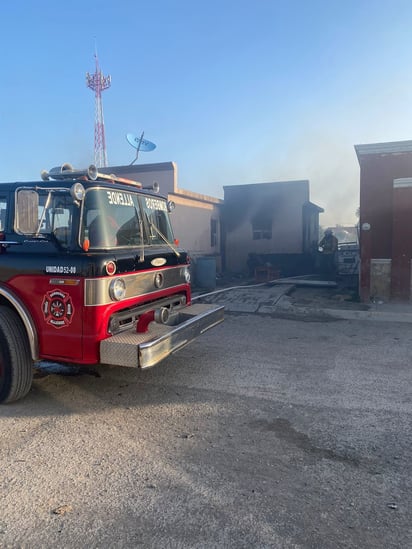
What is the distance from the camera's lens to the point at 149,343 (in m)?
4.02

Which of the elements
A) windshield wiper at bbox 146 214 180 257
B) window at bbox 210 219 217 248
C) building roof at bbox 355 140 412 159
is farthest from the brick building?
window at bbox 210 219 217 248

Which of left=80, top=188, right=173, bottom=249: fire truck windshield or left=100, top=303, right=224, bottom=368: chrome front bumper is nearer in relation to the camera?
left=100, top=303, right=224, bottom=368: chrome front bumper

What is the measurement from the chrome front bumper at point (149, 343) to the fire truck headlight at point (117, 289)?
1.28ft

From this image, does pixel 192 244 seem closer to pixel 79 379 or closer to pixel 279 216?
pixel 279 216

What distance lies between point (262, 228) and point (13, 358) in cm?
1637

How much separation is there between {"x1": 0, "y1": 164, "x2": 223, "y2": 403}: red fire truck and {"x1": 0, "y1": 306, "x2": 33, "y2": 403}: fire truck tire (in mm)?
10

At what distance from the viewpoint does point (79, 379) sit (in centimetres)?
523

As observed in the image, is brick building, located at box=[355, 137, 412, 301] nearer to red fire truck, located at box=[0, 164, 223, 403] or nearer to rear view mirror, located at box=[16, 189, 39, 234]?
red fire truck, located at box=[0, 164, 223, 403]

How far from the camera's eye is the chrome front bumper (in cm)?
395

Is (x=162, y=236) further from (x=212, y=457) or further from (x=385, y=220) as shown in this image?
(x=385, y=220)

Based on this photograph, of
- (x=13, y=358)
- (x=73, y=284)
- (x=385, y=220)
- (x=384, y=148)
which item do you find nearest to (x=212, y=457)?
(x=73, y=284)

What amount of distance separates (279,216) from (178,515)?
17.8 meters

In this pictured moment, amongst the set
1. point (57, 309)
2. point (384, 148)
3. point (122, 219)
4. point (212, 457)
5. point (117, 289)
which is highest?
point (384, 148)

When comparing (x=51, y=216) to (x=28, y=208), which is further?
(x=51, y=216)
